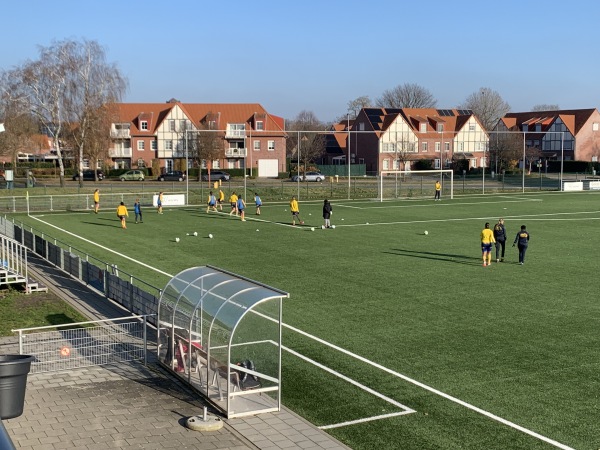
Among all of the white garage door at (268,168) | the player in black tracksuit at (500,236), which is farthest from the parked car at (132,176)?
the player in black tracksuit at (500,236)

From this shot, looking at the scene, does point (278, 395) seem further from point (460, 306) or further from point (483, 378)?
point (460, 306)

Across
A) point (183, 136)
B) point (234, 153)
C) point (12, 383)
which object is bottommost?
point (12, 383)

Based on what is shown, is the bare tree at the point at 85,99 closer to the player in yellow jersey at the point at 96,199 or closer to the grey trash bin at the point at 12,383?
the player in yellow jersey at the point at 96,199

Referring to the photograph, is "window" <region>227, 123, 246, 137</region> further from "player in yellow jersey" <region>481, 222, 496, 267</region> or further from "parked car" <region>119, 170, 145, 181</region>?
"player in yellow jersey" <region>481, 222, 496, 267</region>

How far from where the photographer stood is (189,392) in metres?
13.8

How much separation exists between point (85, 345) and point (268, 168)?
77446 mm

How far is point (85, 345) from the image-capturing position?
16875mm

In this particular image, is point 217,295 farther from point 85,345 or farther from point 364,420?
point 85,345

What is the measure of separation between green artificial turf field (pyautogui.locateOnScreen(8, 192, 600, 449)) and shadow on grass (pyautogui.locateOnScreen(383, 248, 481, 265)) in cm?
8

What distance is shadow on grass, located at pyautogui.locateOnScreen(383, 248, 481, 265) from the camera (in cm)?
2905

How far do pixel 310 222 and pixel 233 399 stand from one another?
31.0 meters

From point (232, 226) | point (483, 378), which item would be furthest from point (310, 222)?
point (483, 378)

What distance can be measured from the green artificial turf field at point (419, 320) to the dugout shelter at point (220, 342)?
80 cm

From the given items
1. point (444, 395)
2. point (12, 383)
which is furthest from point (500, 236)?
point (12, 383)
